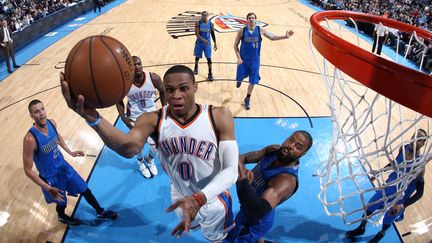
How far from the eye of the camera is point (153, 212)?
361cm

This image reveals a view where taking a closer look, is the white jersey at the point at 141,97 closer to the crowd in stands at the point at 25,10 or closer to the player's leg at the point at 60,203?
the player's leg at the point at 60,203

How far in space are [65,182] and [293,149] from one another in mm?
2456

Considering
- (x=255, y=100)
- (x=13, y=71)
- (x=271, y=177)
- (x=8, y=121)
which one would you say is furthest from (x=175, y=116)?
(x=13, y=71)

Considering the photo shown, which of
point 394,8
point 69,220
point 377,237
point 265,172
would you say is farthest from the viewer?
point 394,8

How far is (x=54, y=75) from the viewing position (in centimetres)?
754

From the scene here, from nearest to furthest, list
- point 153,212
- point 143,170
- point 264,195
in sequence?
point 264,195, point 153,212, point 143,170

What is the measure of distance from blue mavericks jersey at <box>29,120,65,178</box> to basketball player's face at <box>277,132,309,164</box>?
2.29 metres

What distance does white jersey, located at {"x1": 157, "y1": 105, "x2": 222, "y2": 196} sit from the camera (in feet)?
6.56

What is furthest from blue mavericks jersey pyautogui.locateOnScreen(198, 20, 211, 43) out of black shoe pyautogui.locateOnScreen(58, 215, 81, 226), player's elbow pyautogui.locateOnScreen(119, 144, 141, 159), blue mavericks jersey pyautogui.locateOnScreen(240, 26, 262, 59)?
player's elbow pyautogui.locateOnScreen(119, 144, 141, 159)

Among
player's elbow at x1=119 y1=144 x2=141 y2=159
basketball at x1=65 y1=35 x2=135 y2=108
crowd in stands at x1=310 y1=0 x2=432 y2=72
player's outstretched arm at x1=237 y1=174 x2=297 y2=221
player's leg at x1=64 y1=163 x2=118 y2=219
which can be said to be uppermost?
basketball at x1=65 y1=35 x2=135 y2=108

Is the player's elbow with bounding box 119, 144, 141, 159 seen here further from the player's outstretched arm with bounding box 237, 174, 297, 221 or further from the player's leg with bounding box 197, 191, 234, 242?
the player's leg with bounding box 197, 191, 234, 242

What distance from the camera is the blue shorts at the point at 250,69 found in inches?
227

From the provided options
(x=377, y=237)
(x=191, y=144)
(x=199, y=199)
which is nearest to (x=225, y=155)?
(x=191, y=144)

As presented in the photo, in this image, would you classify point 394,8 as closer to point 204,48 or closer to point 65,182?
point 204,48
